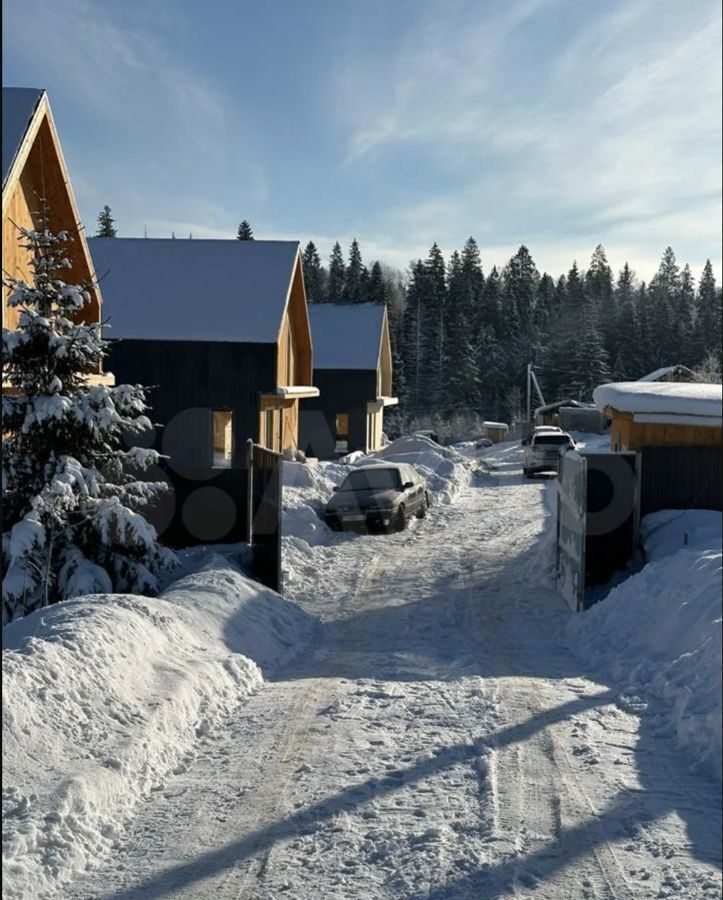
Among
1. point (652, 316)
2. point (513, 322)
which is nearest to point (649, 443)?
point (652, 316)

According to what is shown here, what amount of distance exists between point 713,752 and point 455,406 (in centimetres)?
196

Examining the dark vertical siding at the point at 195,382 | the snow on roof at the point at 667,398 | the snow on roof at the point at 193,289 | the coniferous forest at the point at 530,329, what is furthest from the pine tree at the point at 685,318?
the snow on roof at the point at 193,289

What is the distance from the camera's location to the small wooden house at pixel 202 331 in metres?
22.3

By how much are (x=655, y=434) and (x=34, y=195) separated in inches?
456

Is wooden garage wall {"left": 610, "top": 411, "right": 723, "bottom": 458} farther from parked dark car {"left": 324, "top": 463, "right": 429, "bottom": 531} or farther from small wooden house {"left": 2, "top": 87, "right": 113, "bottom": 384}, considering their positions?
Result: parked dark car {"left": 324, "top": 463, "right": 429, "bottom": 531}

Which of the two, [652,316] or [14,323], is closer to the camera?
[652,316]

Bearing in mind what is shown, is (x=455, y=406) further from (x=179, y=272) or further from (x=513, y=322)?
(x=179, y=272)

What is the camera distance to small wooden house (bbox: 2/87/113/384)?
9.87 metres

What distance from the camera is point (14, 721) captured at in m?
5.39

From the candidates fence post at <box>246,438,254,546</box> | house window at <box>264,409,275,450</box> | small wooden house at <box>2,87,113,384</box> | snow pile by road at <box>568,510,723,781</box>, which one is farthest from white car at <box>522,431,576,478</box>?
house window at <box>264,409,275,450</box>

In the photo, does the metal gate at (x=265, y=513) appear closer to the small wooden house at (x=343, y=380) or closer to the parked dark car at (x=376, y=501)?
the parked dark car at (x=376, y=501)

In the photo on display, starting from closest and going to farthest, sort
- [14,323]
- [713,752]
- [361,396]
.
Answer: [713,752], [14,323], [361,396]

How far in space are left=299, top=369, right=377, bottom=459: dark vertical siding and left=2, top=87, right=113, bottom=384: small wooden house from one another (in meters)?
23.1

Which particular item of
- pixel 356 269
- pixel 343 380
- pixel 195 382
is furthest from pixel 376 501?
pixel 343 380
